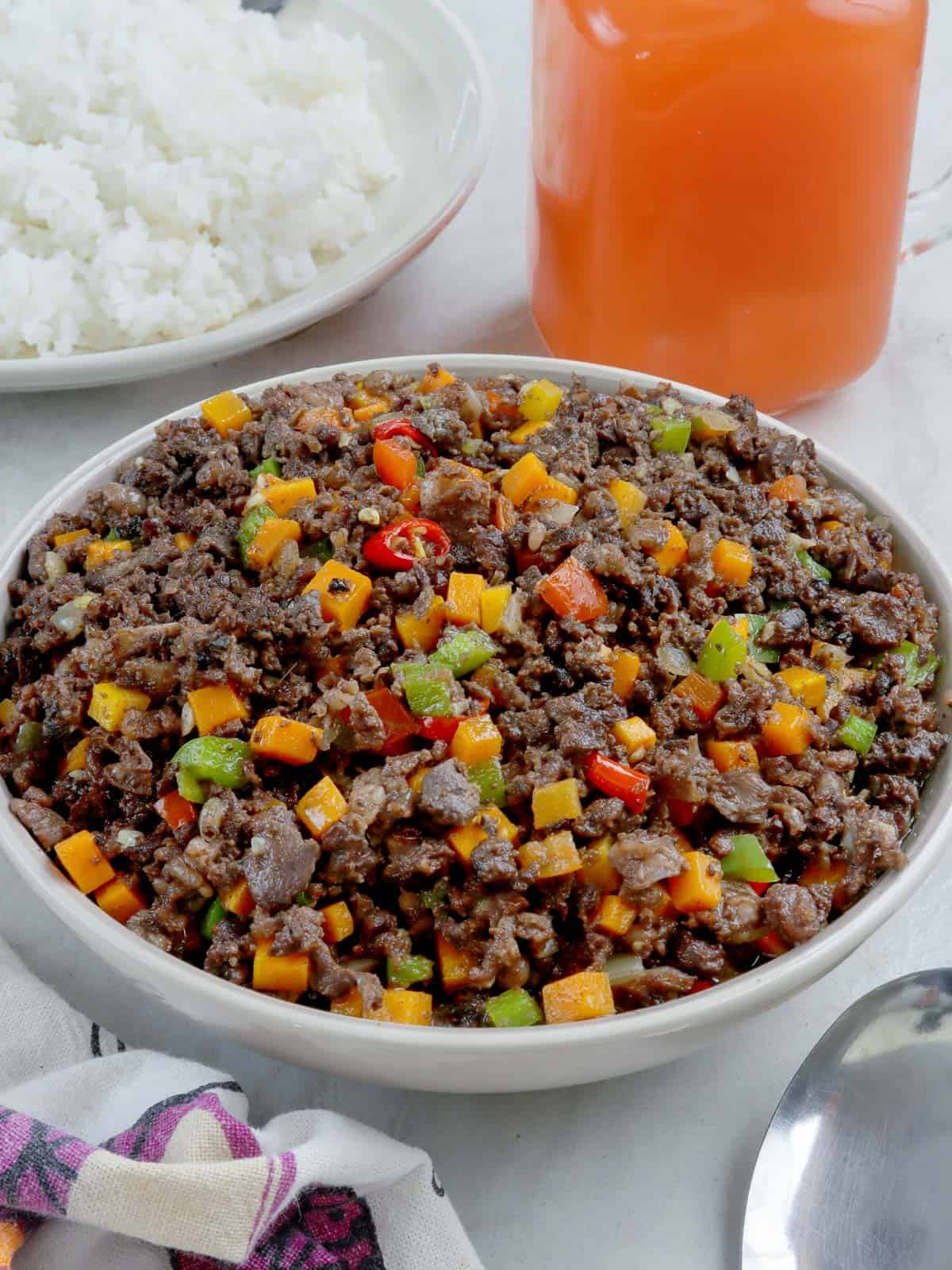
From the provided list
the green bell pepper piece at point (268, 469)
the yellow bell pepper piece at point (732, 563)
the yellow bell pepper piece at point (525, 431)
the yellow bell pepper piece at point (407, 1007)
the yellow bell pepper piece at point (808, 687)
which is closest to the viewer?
the yellow bell pepper piece at point (407, 1007)

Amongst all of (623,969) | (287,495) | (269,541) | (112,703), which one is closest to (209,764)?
(112,703)

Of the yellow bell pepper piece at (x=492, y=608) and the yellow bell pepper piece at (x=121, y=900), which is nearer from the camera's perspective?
the yellow bell pepper piece at (x=121, y=900)

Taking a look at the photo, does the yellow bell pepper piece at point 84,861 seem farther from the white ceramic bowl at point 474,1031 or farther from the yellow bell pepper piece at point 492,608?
the yellow bell pepper piece at point 492,608

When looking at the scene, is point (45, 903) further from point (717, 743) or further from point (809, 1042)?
point (809, 1042)

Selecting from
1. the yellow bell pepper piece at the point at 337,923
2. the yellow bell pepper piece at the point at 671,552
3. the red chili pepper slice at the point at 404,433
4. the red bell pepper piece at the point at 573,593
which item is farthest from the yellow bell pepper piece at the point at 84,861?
the yellow bell pepper piece at the point at 671,552

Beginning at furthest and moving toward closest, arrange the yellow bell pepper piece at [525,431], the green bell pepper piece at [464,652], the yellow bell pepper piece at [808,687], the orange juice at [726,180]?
the orange juice at [726,180] < the yellow bell pepper piece at [525,431] < the yellow bell pepper piece at [808,687] < the green bell pepper piece at [464,652]

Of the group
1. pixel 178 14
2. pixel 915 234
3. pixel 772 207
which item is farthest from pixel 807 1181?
pixel 178 14
